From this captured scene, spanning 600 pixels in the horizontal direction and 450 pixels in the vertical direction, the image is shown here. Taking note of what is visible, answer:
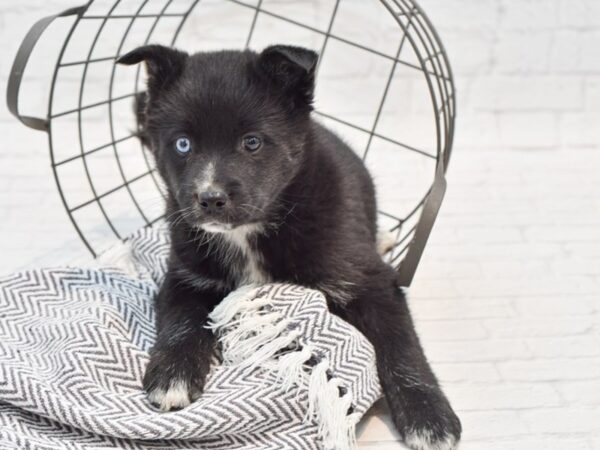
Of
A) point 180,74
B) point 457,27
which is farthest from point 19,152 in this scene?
point 457,27

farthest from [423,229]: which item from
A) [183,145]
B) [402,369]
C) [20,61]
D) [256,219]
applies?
[20,61]

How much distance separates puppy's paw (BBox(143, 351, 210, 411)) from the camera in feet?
8.44

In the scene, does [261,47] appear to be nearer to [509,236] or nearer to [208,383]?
[509,236]

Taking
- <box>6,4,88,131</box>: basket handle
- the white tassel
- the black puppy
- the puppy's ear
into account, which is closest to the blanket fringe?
the white tassel

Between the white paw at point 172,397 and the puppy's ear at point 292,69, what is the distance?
1075mm

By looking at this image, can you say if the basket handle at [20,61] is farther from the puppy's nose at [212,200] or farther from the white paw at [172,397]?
the white paw at [172,397]

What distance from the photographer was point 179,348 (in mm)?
2734

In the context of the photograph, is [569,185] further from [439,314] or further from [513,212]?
[439,314]

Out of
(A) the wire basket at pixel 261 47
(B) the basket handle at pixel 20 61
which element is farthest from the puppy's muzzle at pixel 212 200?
(A) the wire basket at pixel 261 47

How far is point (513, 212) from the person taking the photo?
4.46 meters

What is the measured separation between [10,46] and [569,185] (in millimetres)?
3508

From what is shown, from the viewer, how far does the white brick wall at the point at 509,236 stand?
284cm

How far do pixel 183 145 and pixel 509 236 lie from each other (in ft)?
6.76

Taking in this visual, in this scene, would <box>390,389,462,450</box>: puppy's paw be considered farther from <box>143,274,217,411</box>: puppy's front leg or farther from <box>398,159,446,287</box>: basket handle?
<box>143,274,217,411</box>: puppy's front leg
